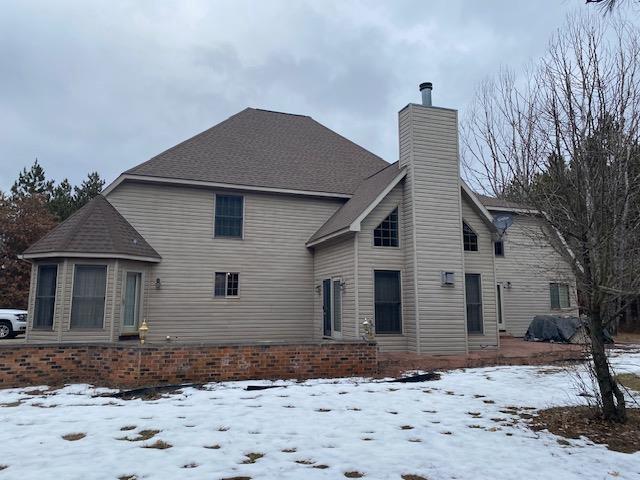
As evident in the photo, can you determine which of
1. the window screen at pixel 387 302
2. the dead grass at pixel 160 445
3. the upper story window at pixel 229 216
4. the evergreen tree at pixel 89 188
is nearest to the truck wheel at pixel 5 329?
the upper story window at pixel 229 216

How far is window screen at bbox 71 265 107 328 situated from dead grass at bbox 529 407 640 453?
10.2 m

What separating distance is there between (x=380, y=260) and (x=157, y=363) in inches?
251

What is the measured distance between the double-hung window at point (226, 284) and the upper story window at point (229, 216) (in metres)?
1.21

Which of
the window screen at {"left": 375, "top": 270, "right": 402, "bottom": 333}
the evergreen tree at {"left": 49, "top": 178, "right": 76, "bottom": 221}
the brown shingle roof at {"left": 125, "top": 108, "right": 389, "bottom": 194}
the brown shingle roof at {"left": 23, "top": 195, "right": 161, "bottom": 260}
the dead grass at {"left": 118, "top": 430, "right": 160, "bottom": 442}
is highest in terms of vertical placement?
the evergreen tree at {"left": 49, "top": 178, "right": 76, "bottom": 221}

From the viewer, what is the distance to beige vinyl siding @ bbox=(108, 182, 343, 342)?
13.5 m

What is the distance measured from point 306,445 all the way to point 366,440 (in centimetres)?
69

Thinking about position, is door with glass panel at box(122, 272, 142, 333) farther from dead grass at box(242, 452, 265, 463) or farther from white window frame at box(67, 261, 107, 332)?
dead grass at box(242, 452, 265, 463)

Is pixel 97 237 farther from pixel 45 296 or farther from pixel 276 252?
pixel 276 252

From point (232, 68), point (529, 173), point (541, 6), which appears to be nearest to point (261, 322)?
point (529, 173)

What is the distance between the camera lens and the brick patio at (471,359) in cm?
1016

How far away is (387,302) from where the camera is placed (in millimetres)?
12352

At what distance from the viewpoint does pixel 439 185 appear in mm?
12680

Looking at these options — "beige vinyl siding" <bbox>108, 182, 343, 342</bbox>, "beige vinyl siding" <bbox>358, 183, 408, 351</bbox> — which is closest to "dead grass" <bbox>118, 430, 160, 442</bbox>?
"beige vinyl siding" <bbox>358, 183, 408, 351</bbox>

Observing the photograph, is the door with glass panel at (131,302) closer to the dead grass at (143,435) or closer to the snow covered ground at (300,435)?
the snow covered ground at (300,435)
